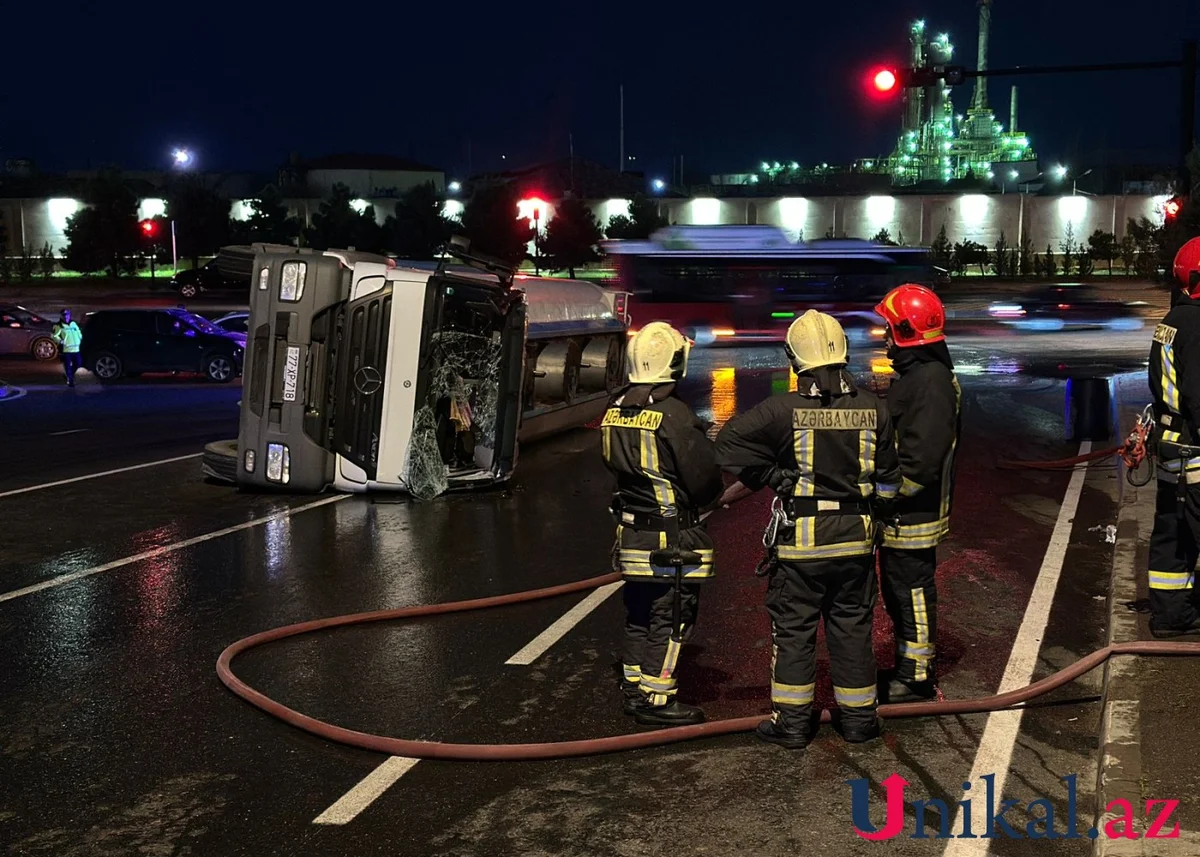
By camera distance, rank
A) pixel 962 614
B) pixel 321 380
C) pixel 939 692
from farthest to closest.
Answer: pixel 321 380 → pixel 962 614 → pixel 939 692

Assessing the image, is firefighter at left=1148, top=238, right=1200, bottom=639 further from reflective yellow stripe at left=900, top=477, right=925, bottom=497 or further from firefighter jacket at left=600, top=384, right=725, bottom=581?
firefighter jacket at left=600, top=384, right=725, bottom=581

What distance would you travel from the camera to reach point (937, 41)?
4998 inches

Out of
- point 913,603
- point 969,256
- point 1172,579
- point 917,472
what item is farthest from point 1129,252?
point 917,472

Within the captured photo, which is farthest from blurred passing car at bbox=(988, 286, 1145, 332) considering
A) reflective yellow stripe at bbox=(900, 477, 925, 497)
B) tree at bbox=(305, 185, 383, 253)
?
tree at bbox=(305, 185, 383, 253)

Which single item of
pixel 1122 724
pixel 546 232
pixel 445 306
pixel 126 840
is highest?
pixel 546 232

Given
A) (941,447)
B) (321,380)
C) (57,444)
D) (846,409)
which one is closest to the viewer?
(846,409)

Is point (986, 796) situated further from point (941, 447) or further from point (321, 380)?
point (321, 380)

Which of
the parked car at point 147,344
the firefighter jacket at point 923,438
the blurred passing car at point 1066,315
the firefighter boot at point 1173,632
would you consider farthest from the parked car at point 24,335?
the firefighter boot at point 1173,632

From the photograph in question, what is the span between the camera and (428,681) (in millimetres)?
6461

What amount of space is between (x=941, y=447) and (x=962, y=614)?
7.44ft

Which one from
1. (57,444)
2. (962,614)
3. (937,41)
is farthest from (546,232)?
(937,41)

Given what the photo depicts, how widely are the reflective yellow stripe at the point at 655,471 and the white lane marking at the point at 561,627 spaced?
1.69 metres

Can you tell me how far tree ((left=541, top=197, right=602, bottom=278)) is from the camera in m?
69.2

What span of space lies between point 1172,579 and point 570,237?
63904mm
